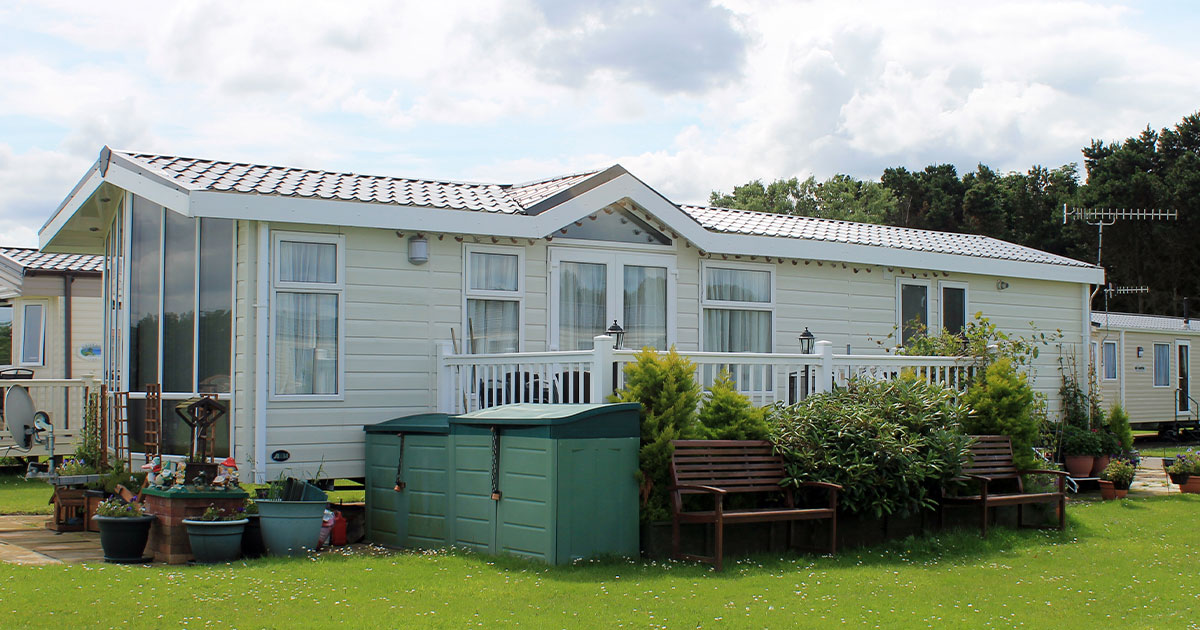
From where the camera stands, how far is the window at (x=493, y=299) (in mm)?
11258

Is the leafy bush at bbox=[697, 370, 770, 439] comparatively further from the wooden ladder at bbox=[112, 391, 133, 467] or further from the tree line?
the tree line

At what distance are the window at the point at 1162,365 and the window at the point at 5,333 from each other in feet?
77.5

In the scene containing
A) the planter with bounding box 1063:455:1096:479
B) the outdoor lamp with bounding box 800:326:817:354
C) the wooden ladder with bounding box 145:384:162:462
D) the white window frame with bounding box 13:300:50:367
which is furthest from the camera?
the white window frame with bounding box 13:300:50:367

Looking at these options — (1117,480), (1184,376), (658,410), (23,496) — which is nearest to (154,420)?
(658,410)

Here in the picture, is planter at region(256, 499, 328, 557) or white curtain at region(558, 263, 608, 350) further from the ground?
white curtain at region(558, 263, 608, 350)

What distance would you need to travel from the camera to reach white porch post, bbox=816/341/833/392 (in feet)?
35.0

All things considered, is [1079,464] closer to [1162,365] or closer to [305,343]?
[305,343]

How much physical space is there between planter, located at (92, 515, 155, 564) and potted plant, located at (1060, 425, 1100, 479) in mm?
11145

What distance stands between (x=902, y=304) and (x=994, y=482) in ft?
11.5

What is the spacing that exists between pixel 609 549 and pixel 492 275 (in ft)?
12.0

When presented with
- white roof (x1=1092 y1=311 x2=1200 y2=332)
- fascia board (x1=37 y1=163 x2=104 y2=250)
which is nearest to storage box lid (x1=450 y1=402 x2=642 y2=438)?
fascia board (x1=37 y1=163 x2=104 y2=250)

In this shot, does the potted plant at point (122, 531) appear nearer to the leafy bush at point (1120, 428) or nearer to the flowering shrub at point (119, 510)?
the flowering shrub at point (119, 510)

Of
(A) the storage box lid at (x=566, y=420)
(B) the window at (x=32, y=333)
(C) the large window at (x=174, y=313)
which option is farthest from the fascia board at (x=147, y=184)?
(B) the window at (x=32, y=333)

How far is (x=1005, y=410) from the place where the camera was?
1145 centimetres
